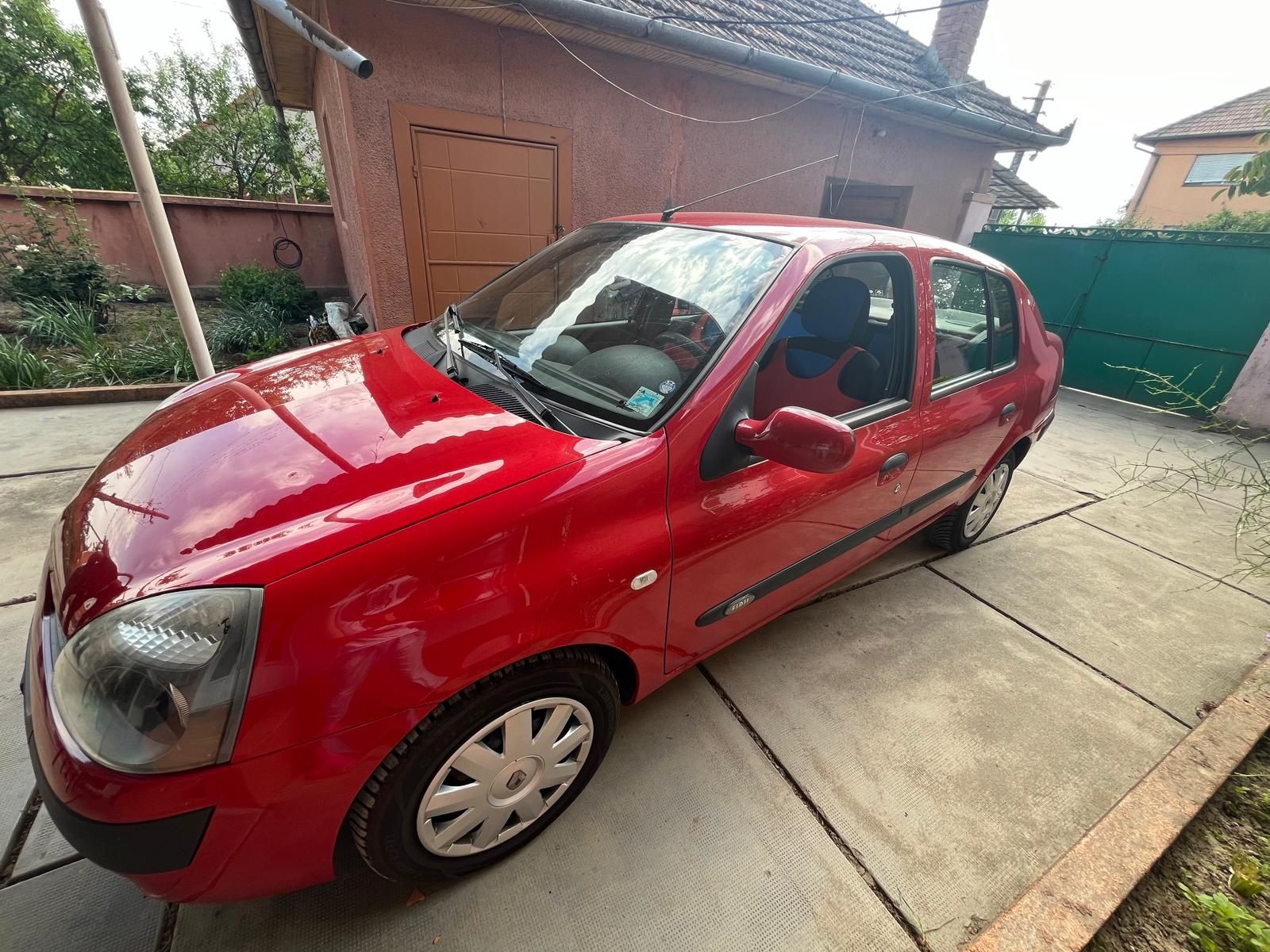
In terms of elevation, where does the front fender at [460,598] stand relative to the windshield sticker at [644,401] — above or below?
below

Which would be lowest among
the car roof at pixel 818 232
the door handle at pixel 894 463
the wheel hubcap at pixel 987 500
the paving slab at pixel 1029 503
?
the paving slab at pixel 1029 503

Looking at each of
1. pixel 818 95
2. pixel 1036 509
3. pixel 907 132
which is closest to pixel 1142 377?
pixel 907 132

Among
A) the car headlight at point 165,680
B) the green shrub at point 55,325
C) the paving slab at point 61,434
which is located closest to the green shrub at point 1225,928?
the car headlight at point 165,680

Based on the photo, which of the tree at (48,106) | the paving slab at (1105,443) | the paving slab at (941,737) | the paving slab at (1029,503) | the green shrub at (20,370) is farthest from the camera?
the tree at (48,106)

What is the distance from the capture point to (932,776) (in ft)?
6.39

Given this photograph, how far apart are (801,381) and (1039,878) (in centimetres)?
184

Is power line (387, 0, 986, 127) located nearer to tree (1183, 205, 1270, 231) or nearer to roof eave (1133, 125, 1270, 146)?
tree (1183, 205, 1270, 231)

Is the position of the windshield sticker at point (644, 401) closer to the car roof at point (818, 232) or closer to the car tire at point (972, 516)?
the car roof at point (818, 232)

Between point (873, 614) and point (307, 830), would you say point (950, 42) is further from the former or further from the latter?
point (307, 830)

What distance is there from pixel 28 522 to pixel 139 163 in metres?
2.23

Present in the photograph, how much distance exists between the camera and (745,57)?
491cm

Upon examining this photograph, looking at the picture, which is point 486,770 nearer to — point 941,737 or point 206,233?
point 941,737

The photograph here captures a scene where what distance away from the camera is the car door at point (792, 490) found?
1.54 metres

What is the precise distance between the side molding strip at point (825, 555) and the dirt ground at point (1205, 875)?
1211mm
